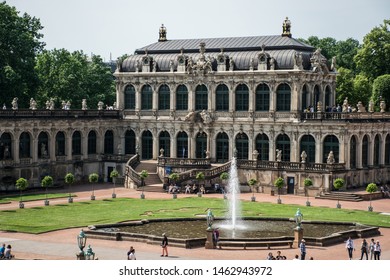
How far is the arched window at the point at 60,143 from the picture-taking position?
341 feet

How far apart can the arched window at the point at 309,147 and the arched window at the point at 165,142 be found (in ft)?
57.7

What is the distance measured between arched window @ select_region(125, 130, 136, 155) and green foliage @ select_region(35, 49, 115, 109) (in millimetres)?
13050

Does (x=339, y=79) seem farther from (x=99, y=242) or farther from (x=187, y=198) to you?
(x=99, y=242)

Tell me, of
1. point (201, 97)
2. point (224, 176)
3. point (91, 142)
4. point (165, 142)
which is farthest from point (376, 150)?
point (91, 142)

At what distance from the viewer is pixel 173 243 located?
6272cm

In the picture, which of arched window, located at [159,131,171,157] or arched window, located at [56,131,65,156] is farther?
arched window, located at [159,131,171,157]

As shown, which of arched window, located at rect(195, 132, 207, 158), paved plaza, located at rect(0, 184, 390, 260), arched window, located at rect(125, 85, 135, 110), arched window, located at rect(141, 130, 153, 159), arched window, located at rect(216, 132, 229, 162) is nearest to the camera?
paved plaza, located at rect(0, 184, 390, 260)

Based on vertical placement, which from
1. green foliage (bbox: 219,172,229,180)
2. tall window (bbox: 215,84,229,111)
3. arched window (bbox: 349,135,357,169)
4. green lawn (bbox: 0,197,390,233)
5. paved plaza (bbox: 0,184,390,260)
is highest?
tall window (bbox: 215,84,229,111)

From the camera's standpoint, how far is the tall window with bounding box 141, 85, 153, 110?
112 metres

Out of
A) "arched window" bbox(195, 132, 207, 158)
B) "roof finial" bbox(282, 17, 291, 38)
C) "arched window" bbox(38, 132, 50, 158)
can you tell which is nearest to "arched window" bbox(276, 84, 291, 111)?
"roof finial" bbox(282, 17, 291, 38)

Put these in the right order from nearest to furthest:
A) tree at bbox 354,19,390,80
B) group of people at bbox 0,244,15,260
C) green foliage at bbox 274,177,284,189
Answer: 1. group of people at bbox 0,244,15,260
2. green foliage at bbox 274,177,284,189
3. tree at bbox 354,19,390,80

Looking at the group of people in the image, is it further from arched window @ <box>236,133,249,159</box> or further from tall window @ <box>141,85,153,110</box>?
tall window @ <box>141,85,153,110</box>

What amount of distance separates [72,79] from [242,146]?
101ft
